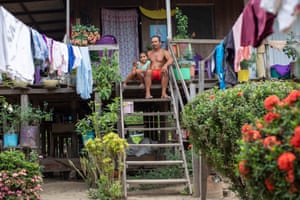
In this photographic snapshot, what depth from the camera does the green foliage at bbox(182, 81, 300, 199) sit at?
15.2 ft

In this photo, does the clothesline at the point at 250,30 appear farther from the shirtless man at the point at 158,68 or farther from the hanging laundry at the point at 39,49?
the hanging laundry at the point at 39,49

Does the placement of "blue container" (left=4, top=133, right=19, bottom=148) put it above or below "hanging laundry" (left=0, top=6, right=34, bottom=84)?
below

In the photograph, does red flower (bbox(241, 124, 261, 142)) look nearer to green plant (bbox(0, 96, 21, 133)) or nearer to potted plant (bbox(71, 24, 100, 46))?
green plant (bbox(0, 96, 21, 133))

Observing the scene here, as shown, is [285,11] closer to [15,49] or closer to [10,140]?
[15,49]

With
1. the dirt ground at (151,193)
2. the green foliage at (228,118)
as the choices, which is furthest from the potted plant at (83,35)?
the green foliage at (228,118)

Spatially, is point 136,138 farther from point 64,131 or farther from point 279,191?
point 279,191

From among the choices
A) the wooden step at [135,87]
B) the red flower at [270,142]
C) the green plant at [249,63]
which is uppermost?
the green plant at [249,63]

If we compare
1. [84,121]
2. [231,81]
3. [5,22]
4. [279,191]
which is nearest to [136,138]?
[84,121]

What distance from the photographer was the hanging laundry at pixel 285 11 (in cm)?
245

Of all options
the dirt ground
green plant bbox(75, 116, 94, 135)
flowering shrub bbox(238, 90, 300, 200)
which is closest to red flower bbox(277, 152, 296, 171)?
flowering shrub bbox(238, 90, 300, 200)

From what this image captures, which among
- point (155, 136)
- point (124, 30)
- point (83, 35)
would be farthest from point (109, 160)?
point (124, 30)

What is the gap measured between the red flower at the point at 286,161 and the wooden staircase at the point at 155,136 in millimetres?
4517

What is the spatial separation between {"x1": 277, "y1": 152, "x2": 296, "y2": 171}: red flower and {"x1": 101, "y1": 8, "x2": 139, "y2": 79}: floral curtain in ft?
27.0

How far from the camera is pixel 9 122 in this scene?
8.25 metres
